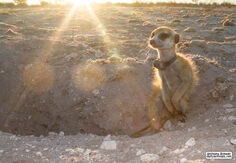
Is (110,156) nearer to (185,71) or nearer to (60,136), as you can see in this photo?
(60,136)

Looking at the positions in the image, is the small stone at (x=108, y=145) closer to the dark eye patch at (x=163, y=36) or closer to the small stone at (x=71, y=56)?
the dark eye patch at (x=163, y=36)

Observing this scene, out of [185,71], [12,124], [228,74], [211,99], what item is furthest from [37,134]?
[228,74]

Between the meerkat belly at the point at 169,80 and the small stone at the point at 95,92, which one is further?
the small stone at the point at 95,92

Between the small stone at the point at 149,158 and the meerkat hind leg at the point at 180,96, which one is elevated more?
the meerkat hind leg at the point at 180,96

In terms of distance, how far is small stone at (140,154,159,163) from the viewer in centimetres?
239

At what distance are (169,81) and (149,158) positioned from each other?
1544mm

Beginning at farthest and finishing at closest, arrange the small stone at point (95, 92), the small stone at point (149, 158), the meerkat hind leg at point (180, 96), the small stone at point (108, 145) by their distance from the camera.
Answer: the small stone at point (95, 92) → the meerkat hind leg at point (180, 96) → the small stone at point (108, 145) → the small stone at point (149, 158)

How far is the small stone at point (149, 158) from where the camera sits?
2.39 metres

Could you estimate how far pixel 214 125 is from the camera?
316 centimetres

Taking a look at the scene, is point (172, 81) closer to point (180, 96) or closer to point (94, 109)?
point (180, 96)

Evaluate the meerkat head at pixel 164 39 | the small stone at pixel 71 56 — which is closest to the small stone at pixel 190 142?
the meerkat head at pixel 164 39

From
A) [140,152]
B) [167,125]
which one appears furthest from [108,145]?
[167,125]

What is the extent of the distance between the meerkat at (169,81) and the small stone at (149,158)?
3.75 ft

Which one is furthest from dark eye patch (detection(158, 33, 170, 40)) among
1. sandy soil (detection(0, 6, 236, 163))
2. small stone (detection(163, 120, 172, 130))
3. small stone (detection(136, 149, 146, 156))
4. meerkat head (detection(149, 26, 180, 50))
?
small stone (detection(136, 149, 146, 156))
